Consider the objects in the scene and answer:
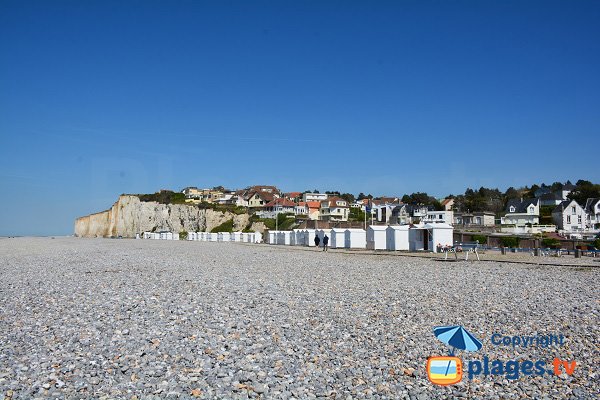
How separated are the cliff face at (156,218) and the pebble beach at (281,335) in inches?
2650

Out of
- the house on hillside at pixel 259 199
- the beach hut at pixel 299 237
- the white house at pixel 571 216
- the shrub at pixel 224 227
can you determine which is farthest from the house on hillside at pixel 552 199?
the beach hut at pixel 299 237

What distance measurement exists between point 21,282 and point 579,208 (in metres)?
80.0

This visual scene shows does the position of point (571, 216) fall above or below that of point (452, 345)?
above

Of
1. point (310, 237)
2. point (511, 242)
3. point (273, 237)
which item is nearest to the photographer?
point (511, 242)

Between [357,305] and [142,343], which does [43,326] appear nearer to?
[142,343]

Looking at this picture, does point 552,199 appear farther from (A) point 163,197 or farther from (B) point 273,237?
Answer: (A) point 163,197

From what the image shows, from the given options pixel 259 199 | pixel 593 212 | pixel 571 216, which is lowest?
pixel 571 216

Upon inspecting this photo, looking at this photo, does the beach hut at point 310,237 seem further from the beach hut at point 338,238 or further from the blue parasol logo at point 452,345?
the blue parasol logo at point 452,345

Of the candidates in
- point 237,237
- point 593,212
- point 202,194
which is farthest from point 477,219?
point 202,194

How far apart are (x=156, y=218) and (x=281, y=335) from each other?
105 metres

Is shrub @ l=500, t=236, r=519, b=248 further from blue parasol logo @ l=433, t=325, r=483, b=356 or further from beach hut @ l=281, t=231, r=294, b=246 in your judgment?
blue parasol logo @ l=433, t=325, r=483, b=356

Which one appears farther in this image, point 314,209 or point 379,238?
point 314,209

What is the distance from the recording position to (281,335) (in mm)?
8453

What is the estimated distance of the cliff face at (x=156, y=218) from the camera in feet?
307
